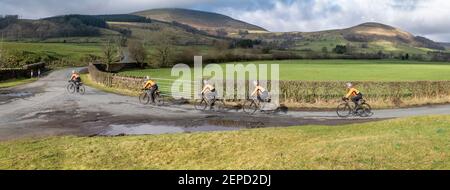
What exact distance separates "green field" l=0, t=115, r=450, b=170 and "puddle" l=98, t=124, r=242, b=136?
10.3 feet

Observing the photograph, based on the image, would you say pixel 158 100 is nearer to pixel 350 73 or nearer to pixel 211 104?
pixel 211 104

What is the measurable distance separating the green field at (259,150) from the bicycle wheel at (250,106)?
957cm

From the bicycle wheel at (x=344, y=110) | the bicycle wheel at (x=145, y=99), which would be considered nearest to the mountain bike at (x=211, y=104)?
the bicycle wheel at (x=145, y=99)

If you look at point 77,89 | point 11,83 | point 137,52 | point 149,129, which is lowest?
point 149,129

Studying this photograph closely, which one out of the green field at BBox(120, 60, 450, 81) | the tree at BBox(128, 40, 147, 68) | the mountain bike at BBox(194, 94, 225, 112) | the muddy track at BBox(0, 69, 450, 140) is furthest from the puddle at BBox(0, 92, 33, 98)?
the tree at BBox(128, 40, 147, 68)

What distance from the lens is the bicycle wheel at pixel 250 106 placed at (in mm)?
28000

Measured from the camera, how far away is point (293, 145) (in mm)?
15219

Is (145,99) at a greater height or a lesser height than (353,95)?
lesser

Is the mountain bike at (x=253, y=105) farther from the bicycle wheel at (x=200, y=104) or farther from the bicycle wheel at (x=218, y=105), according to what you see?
the bicycle wheel at (x=200, y=104)

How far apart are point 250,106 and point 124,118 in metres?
7.27

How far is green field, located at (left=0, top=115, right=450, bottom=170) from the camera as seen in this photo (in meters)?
12.0

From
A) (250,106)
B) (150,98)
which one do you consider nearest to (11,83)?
(150,98)

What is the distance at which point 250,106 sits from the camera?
28078mm
